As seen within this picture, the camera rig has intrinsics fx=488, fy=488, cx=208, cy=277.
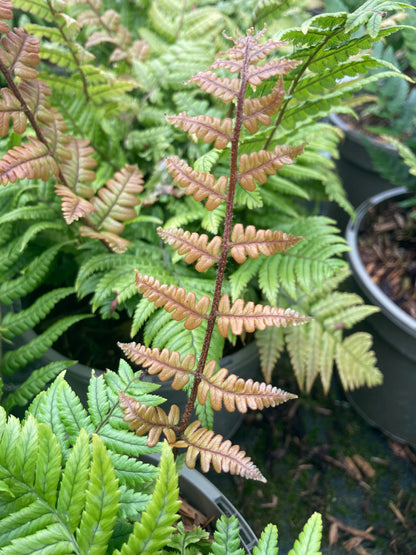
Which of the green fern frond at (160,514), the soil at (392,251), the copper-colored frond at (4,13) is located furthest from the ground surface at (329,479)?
the copper-colored frond at (4,13)

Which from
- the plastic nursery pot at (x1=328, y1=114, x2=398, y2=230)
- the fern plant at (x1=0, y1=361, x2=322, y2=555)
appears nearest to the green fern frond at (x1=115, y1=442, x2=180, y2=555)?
the fern plant at (x1=0, y1=361, x2=322, y2=555)

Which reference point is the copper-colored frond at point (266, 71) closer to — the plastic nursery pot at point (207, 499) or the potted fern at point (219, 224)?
the potted fern at point (219, 224)

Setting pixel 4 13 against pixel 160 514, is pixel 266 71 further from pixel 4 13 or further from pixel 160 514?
pixel 160 514

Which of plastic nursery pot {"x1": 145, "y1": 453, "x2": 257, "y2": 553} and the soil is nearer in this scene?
plastic nursery pot {"x1": 145, "y1": 453, "x2": 257, "y2": 553}

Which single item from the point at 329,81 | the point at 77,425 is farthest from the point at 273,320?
the point at 329,81

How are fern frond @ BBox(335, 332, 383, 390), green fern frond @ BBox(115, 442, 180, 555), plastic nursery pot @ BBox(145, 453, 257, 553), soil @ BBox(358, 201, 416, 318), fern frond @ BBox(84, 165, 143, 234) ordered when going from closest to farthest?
green fern frond @ BBox(115, 442, 180, 555) < plastic nursery pot @ BBox(145, 453, 257, 553) < fern frond @ BBox(84, 165, 143, 234) < fern frond @ BBox(335, 332, 383, 390) < soil @ BBox(358, 201, 416, 318)

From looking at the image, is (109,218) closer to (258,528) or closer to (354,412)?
(258,528)

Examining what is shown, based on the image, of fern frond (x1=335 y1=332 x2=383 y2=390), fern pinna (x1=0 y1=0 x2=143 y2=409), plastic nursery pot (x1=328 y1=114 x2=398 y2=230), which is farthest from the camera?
plastic nursery pot (x1=328 y1=114 x2=398 y2=230)

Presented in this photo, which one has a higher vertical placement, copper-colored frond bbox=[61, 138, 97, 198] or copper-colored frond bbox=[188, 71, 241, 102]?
copper-colored frond bbox=[188, 71, 241, 102]

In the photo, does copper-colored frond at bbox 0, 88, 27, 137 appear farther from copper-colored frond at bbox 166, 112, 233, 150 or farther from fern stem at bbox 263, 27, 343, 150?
fern stem at bbox 263, 27, 343, 150
